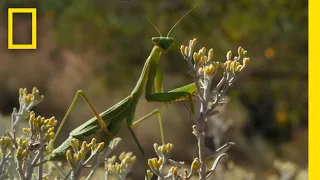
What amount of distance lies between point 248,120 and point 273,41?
61cm

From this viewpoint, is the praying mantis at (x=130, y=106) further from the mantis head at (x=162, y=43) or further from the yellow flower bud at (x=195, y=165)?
the yellow flower bud at (x=195, y=165)

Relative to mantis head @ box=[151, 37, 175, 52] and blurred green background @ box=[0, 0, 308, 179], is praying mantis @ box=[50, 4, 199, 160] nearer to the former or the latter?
mantis head @ box=[151, 37, 175, 52]

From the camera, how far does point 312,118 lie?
1064 mm

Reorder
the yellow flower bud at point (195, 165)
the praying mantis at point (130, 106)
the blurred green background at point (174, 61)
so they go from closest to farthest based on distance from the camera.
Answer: the yellow flower bud at point (195, 165) → the praying mantis at point (130, 106) → the blurred green background at point (174, 61)

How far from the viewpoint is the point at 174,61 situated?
2.98 metres

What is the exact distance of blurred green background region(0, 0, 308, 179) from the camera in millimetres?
2656

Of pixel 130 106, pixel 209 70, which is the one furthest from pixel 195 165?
pixel 130 106

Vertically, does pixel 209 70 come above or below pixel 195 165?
above

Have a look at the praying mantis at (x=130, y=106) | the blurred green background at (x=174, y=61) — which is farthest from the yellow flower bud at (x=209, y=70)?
the blurred green background at (x=174, y=61)

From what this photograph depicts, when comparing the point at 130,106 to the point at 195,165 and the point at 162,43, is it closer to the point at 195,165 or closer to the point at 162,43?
the point at 162,43

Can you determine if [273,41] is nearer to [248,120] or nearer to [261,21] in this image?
[261,21]

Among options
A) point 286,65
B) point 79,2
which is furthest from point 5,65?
point 286,65

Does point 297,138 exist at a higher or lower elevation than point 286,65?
lower

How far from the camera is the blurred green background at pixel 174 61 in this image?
2.66 meters
